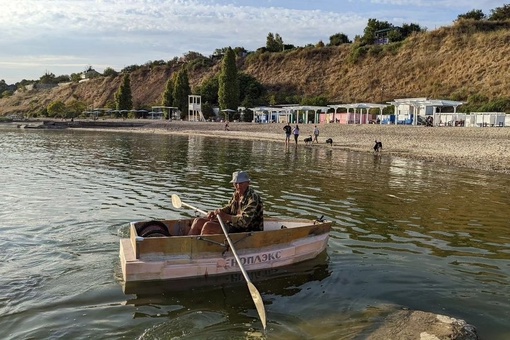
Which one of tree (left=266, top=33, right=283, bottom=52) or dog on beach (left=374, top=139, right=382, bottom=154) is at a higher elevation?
tree (left=266, top=33, right=283, bottom=52)

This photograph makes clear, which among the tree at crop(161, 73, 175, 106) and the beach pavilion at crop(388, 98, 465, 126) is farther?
the tree at crop(161, 73, 175, 106)

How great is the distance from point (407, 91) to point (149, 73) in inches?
3455

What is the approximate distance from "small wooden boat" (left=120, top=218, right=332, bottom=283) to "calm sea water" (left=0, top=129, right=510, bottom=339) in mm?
301

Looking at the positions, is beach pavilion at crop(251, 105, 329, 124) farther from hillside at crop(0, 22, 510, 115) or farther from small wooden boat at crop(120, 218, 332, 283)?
small wooden boat at crop(120, 218, 332, 283)

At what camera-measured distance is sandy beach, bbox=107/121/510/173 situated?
29.0 m

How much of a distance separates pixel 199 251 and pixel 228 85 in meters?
74.9

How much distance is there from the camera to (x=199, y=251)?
8.51 metres

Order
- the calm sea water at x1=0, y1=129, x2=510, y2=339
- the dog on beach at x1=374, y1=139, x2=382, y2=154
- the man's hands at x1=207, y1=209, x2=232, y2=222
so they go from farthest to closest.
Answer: the dog on beach at x1=374, y1=139, x2=382, y2=154, the man's hands at x1=207, y1=209, x2=232, y2=222, the calm sea water at x1=0, y1=129, x2=510, y2=339

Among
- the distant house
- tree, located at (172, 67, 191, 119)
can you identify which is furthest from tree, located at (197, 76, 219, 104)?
the distant house

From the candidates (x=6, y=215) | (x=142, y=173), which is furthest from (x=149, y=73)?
(x=6, y=215)

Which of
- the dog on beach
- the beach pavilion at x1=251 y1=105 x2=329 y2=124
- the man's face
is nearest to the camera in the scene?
the man's face

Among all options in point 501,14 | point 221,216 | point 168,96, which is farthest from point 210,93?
point 221,216

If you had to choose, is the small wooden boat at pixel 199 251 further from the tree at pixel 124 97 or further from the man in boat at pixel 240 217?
the tree at pixel 124 97

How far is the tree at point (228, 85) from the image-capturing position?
8131 centimetres
